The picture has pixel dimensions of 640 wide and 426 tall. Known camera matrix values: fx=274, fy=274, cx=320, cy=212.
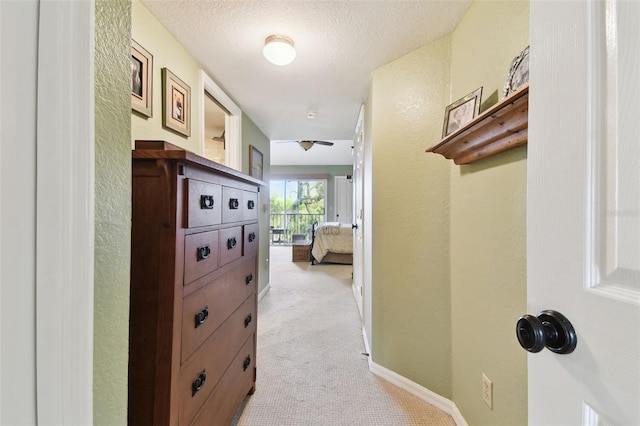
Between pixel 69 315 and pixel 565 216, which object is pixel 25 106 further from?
pixel 565 216

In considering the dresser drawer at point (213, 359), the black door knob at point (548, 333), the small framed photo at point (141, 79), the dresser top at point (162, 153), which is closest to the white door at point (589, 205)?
the black door knob at point (548, 333)

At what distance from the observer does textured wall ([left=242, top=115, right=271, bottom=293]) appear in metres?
3.08

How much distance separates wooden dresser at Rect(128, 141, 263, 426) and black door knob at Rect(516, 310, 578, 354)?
0.92 m

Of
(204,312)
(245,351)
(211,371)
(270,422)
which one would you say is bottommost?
(270,422)

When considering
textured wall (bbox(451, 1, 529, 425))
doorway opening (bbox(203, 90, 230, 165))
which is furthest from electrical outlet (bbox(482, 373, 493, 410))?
doorway opening (bbox(203, 90, 230, 165))

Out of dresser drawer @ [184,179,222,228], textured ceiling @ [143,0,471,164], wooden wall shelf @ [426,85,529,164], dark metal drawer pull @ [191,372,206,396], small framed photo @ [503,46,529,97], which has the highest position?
textured ceiling @ [143,0,471,164]

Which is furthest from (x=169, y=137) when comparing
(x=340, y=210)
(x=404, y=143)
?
(x=340, y=210)

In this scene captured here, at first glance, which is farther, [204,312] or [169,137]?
[169,137]

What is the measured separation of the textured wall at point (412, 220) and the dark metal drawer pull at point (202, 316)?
118 cm

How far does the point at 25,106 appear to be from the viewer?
0.42 metres

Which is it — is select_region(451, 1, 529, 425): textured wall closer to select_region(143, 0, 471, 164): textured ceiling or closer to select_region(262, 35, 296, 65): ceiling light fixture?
select_region(143, 0, 471, 164): textured ceiling

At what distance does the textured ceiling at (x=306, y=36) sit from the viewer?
1407 millimetres

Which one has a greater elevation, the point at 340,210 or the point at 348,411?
the point at 340,210

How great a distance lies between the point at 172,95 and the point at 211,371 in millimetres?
1539
